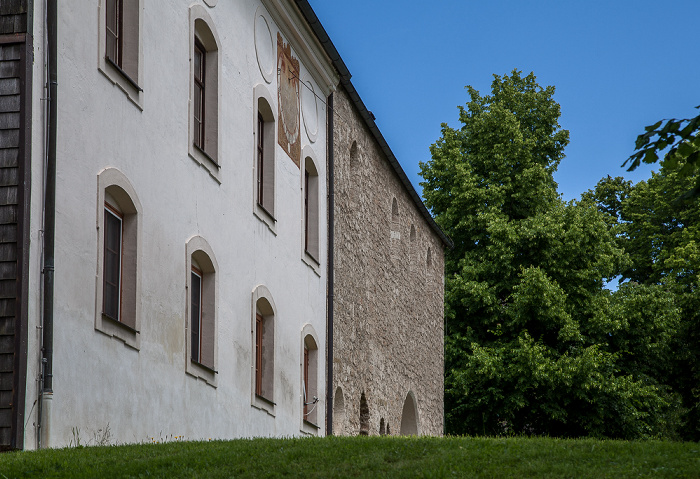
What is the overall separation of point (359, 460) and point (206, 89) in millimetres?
7006

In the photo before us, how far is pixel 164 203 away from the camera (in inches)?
531

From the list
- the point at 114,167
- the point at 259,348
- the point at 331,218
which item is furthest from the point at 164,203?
the point at 331,218

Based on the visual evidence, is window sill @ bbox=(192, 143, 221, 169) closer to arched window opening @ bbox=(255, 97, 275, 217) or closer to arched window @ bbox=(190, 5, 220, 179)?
arched window @ bbox=(190, 5, 220, 179)

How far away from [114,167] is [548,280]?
19.6 meters

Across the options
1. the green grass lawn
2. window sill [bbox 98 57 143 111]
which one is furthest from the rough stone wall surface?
the green grass lawn

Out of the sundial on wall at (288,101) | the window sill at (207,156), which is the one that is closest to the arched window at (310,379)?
the sundial on wall at (288,101)

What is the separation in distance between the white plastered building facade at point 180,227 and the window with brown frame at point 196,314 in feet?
0.12

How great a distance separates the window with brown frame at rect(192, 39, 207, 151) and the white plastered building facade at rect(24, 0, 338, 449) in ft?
0.11

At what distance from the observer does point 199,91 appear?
605 inches

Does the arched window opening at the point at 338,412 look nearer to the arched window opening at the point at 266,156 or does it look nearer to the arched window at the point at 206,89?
the arched window opening at the point at 266,156

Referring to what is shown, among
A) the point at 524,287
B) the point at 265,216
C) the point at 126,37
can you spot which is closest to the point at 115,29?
the point at 126,37

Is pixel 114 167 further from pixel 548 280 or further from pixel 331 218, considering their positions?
pixel 548 280

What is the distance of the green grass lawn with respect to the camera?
9570 millimetres

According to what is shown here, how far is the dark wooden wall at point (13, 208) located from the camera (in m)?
10.1
